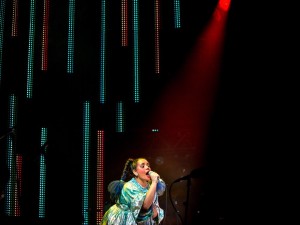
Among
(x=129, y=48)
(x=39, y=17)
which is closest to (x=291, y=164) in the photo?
(x=129, y=48)

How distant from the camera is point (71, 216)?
500 centimetres

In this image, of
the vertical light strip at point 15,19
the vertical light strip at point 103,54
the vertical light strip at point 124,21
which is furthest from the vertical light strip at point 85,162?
the vertical light strip at point 15,19

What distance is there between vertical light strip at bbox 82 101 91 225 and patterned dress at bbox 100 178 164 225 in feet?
2.96

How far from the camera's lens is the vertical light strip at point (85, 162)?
505 centimetres

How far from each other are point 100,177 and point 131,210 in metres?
1.22

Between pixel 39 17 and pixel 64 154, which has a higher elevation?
pixel 39 17

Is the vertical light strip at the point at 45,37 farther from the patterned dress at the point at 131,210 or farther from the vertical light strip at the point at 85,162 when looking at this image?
A: the patterned dress at the point at 131,210

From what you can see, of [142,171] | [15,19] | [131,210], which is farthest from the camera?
[15,19]

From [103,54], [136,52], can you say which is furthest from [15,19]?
[136,52]

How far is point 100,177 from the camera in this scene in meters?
5.20

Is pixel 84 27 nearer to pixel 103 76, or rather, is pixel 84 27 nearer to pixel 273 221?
pixel 103 76

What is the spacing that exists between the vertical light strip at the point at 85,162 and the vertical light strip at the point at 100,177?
14cm

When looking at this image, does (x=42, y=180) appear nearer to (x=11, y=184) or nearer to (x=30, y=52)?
(x=11, y=184)

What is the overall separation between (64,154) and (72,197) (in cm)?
60
